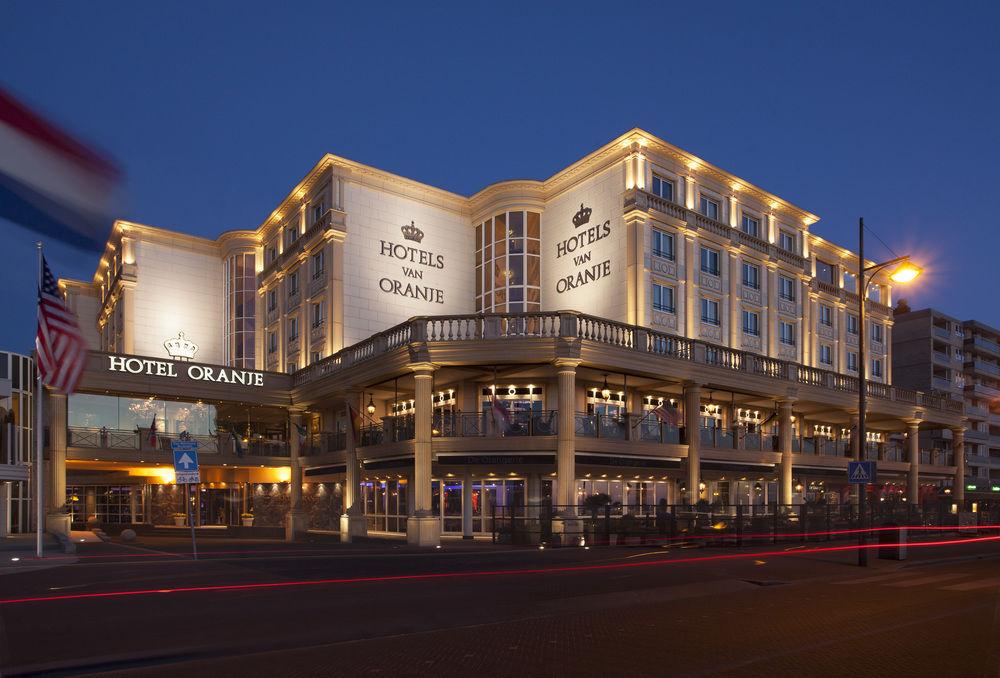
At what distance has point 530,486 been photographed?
35719 mm

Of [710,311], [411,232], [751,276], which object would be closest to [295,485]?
[411,232]

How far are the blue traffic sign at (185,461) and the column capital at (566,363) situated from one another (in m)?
13.6

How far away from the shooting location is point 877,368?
61156 mm

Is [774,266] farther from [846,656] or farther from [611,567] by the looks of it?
[846,656]

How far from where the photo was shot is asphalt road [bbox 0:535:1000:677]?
10180mm

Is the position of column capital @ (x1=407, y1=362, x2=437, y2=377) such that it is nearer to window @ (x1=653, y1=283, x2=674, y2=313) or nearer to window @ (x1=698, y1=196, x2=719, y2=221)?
window @ (x1=653, y1=283, x2=674, y2=313)

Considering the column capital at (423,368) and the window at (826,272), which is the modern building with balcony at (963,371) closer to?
the window at (826,272)

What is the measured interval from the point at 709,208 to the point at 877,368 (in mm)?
23809

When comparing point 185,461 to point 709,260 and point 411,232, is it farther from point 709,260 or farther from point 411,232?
point 709,260

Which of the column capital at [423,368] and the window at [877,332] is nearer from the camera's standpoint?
the column capital at [423,368]

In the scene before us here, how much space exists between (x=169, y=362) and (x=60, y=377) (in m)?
36.6

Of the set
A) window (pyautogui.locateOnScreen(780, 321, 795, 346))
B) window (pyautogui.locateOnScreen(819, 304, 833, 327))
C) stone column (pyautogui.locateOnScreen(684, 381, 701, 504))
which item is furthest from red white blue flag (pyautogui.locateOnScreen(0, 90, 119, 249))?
window (pyautogui.locateOnScreen(819, 304, 833, 327))

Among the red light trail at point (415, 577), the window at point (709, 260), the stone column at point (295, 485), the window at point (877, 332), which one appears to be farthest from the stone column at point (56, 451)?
the window at point (877, 332)

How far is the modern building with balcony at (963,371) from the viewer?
86.9 meters
